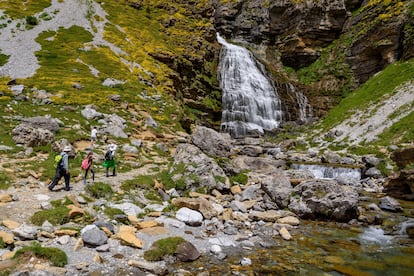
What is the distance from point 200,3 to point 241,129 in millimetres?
46455

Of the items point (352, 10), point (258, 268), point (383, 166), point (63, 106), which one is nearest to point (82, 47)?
point (63, 106)

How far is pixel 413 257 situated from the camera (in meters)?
10.7

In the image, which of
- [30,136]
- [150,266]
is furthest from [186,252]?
[30,136]

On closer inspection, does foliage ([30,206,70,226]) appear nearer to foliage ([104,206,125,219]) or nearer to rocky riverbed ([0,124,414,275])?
rocky riverbed ([0,124,414,275])

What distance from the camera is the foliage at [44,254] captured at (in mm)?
8164

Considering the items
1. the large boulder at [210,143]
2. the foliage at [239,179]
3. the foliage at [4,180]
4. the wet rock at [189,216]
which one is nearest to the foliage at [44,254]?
the wet rock at [189,216]

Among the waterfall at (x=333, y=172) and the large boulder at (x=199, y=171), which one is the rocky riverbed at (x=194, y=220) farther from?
the waterfall at (x=333, y=172)

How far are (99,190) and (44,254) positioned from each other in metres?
6.16

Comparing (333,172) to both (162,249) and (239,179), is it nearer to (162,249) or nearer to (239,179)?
(239,179)

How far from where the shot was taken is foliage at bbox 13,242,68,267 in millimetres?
8164

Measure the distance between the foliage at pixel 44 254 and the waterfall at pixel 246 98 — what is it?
43.0 meters

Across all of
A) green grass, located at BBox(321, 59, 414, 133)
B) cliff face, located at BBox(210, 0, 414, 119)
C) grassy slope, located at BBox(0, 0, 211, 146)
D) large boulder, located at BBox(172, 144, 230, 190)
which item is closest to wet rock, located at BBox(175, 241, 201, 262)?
large boulder, located at BBox(172, 144, 230, 190)

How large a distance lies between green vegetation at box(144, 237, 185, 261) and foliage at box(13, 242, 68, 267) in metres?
2.32

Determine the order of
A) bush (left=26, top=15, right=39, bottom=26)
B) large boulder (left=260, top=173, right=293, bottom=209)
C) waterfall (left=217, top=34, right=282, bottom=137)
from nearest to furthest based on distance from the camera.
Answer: large boulder (left=260, top=173, right=293, bottom=209) < waterfall (left=217, top=34, right=282, bottom=137) < bush (left=26, top=15, right=39, bottom=26)
